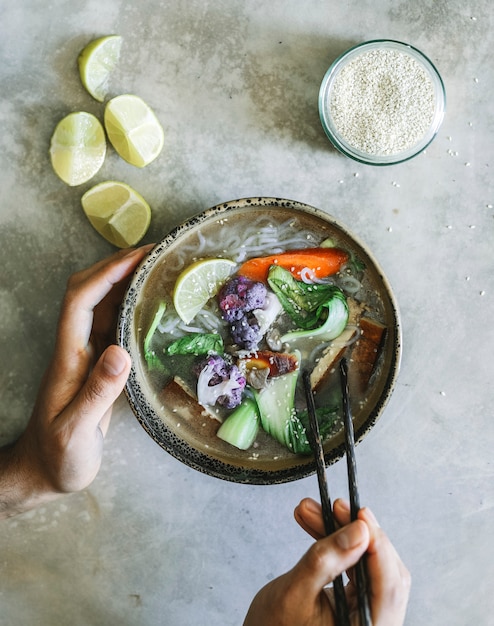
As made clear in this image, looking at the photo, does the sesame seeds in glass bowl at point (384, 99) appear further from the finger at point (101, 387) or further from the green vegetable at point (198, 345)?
the finger at point (101, 387)

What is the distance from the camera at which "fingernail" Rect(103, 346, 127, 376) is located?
5.71ft

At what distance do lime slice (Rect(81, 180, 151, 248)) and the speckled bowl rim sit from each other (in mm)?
228

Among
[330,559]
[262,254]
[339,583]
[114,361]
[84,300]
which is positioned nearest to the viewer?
[330,559]

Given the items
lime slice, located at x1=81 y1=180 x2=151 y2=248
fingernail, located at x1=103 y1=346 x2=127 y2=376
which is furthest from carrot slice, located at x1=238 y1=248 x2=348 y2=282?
fingernail, located at x1=103 y1=346 x2=127 y2=376

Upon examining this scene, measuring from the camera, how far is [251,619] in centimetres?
171

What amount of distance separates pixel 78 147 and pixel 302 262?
86 cm

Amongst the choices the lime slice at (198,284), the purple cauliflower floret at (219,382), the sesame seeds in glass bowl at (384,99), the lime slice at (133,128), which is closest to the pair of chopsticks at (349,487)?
the purple cauliflower floret at (219,382)

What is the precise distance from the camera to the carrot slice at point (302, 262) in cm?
202

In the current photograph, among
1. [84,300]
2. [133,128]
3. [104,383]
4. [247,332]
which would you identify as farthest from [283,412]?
[133,128]

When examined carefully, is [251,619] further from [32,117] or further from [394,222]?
[32,117]

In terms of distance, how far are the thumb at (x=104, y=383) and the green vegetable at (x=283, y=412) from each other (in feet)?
1.61

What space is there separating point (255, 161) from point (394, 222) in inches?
21.0

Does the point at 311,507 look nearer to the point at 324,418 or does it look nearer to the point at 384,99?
the point at 324,418

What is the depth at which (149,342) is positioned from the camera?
2045mm
